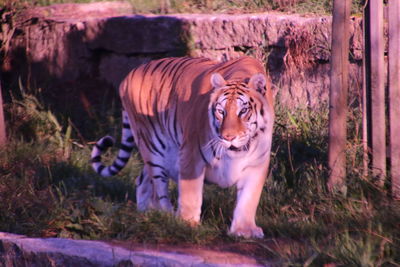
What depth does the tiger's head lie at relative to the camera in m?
5.02

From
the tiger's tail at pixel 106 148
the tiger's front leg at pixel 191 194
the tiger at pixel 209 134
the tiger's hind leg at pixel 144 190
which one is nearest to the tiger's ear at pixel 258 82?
the tiger at pixel 209 134

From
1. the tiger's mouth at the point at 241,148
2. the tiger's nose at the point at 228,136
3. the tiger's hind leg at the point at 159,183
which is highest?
the tiger's nose at the point at 228,136

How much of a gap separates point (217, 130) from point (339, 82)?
109 cm

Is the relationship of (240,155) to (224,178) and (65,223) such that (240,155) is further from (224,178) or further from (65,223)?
(65,223)

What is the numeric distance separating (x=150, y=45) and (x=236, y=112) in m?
4.62

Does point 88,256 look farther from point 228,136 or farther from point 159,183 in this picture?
point 159,183

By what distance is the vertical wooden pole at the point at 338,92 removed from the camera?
5.55 meters

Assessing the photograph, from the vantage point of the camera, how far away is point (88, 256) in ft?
15.0

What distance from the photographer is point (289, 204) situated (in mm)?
5812

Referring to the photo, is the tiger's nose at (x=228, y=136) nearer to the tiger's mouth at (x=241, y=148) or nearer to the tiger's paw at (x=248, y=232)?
the tiger's mouth at (x=241, y=148)

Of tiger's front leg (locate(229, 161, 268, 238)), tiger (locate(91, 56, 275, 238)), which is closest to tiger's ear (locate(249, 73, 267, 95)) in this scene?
tiger (locate(91, 56, 275, 238))

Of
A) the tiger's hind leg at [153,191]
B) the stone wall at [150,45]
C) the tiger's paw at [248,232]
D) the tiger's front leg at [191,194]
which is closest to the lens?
the tiger's paw at [248,232]

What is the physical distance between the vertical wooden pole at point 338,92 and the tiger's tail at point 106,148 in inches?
79.6

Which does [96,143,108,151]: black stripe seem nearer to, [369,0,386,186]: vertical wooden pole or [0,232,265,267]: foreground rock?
[0,232,265,267]: foreground rock
